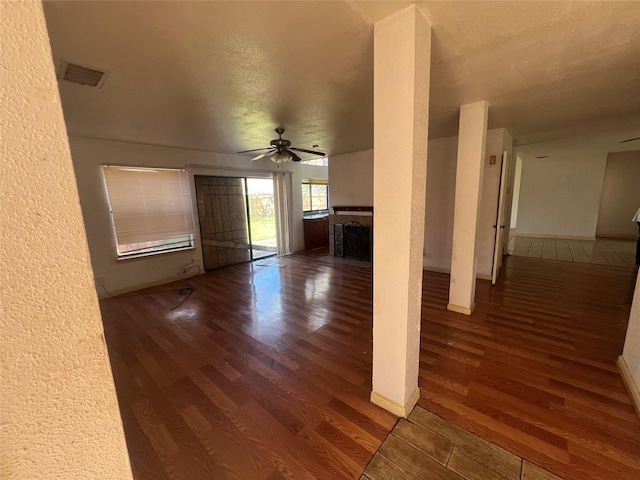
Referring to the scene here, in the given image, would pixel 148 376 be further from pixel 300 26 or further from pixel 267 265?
pixel 267 265

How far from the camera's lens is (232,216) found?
17.4 feet

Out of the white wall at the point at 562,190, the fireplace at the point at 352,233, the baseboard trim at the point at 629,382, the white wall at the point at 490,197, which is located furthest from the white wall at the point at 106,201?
the white wall at the point at 562,190

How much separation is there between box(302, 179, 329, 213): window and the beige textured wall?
6.72 metres

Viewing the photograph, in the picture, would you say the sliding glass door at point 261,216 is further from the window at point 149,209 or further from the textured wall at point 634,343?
the textured wall at point 634,343

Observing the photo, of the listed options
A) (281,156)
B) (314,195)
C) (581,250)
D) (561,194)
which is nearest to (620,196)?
(561,194)

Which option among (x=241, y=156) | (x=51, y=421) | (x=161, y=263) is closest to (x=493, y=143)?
(x=241, y=156)

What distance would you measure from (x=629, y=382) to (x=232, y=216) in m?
5.54

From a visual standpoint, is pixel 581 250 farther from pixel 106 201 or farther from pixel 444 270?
pixel 106 201

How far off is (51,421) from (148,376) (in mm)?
2026

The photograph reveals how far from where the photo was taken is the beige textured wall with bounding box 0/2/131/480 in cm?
39

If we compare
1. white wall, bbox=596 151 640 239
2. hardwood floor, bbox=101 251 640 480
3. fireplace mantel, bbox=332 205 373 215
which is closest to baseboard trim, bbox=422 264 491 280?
hardwood floor, bbox=101 251 640 480

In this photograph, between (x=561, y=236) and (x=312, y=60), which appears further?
(x=561, y=236)

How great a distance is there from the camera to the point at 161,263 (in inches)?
171

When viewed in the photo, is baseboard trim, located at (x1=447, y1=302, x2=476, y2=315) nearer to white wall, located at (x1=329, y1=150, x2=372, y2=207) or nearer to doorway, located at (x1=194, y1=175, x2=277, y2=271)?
white wall, located at (x1=329, y1=150, x2=372, y2=207)
